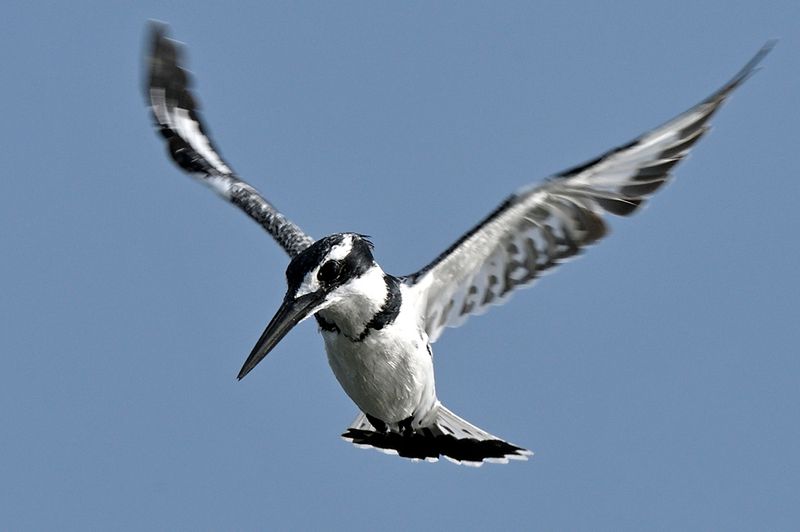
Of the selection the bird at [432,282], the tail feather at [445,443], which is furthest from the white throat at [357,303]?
the tail feather at [445,443]

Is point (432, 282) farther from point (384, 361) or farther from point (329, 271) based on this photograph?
point (329, 271)

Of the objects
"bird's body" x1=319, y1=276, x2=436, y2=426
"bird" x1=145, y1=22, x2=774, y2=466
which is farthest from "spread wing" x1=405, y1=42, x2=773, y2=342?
"bird's body" x1=319, y1=276, x2=436, y2=426

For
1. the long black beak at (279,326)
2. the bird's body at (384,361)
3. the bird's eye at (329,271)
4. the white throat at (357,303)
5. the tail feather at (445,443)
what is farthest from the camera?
the tail feather at (445,443)

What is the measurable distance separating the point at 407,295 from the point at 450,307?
741 mm

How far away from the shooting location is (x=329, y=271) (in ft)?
32.2

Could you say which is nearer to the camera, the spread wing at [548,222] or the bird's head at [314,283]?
the bird's head at [314,283]

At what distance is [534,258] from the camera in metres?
11.2

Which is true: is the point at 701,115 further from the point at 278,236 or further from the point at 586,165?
the point at 278,236

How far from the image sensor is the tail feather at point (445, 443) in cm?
1180

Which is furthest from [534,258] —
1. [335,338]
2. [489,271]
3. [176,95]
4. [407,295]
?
[176,95]

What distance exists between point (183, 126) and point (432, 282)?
3.75 m

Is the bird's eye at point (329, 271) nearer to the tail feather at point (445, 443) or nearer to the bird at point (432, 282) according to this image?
the bird at point (432, 282)

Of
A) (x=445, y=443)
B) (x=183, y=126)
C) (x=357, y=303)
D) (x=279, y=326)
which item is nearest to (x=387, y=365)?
(x=357, y=303)

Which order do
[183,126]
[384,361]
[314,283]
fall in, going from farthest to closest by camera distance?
[183,126]
[384,361]
[314,283]
